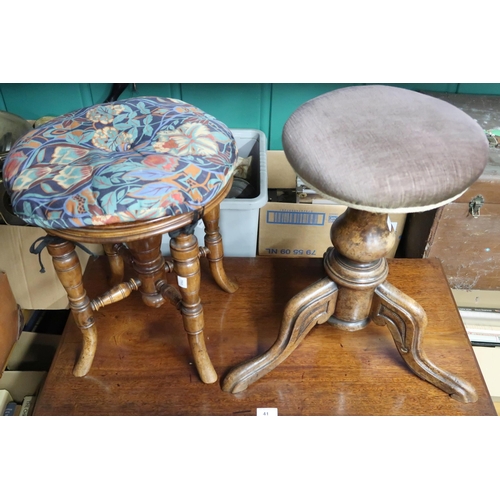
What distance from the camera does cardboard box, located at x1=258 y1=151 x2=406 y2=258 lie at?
1368mm

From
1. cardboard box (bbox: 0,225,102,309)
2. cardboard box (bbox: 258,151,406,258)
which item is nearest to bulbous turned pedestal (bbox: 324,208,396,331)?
cardboard box (bbox: 258,151,406,258)

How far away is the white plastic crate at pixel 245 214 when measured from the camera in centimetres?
128

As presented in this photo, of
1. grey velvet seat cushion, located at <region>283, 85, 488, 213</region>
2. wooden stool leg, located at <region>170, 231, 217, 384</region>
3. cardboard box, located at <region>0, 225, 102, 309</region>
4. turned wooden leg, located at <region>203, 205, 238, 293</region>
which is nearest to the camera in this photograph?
grey velvet seat cushion, located at <region>283, 85, 488, 213</region>

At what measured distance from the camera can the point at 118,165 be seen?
78 cm

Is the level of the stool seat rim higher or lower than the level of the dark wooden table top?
higher

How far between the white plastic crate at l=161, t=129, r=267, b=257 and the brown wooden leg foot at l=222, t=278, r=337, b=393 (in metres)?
0.36

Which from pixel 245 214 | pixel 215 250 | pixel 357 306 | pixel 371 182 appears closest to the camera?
pixel 371 182

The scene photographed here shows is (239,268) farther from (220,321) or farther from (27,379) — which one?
(27,379)

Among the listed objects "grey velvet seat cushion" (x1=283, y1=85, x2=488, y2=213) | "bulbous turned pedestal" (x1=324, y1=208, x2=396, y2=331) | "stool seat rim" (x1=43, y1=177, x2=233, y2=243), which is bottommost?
"bulbous turned pedestal" (x1=324, y1=208, x2=396, y2=331)

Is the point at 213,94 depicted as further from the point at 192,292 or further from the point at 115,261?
the point at 192,292

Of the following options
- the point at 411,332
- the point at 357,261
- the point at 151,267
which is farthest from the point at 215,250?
the point at 411,332

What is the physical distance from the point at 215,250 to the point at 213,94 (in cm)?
56

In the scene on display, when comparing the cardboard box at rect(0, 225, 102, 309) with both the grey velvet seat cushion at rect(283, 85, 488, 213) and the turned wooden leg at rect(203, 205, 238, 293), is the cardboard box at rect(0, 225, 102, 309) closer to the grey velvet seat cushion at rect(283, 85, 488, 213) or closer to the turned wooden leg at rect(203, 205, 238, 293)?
the turned wooden leg at rect(203, 205, 238, 293)
